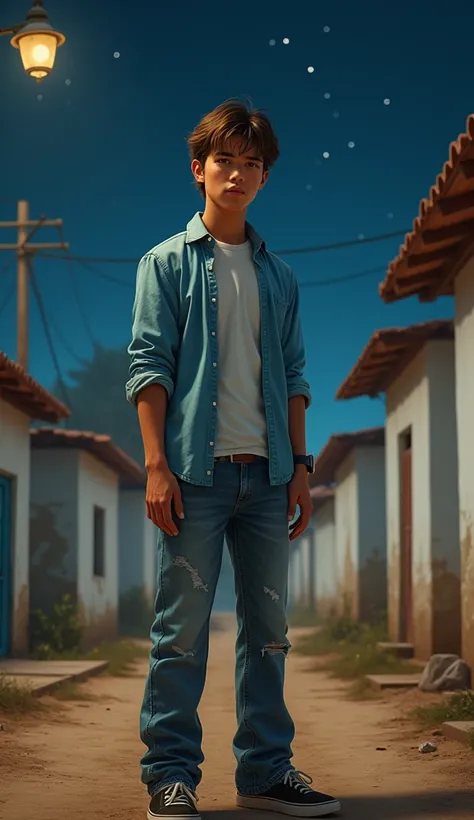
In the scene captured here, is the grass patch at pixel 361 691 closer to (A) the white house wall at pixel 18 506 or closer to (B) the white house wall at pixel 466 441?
(B) the white house wall at pixel 466 441

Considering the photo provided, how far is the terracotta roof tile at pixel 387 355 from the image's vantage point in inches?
429

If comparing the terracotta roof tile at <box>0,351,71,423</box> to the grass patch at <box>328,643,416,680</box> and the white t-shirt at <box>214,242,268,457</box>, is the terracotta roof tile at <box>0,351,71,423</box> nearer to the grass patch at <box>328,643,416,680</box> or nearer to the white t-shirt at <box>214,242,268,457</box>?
the grass patch at <box>328,643,416,680</box>

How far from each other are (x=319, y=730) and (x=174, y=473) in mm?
3792

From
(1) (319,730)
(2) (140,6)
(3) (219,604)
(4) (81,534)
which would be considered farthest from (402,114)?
(1) (319,730)

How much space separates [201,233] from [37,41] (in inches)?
199

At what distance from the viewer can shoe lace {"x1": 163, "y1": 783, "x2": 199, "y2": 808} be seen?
370 centimetres

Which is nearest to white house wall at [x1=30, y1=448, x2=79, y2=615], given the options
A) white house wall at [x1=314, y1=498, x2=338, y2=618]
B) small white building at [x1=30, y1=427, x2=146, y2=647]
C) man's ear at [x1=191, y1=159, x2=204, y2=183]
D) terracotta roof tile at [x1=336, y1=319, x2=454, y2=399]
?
small white building at [x1=30, y1=427, x2=146, y2=647]

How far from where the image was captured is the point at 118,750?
6.30 meters

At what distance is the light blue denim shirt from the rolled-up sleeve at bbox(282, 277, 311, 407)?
0.02 m

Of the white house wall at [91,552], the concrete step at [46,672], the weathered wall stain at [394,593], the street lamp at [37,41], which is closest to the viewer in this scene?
the street lamp at [37,41]

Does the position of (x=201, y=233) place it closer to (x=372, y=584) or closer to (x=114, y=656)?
(x=114, y=656)

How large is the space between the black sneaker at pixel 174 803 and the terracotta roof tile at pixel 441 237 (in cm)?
399

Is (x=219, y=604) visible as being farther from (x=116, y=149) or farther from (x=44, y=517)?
(x=44, y=517)

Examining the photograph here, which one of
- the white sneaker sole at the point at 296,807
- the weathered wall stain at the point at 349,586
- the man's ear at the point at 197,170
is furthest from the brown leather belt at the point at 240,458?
the weathered wall stain at the point at 349,586
